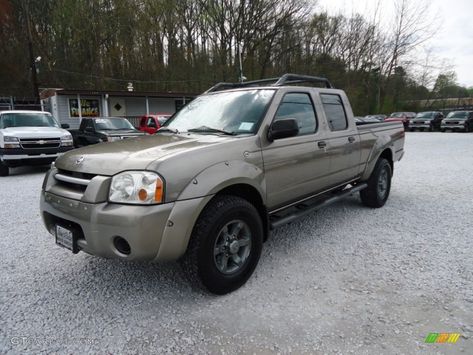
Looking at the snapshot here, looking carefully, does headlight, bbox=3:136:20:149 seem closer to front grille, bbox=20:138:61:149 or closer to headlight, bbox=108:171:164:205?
front grille, bbox=20:138:61:149

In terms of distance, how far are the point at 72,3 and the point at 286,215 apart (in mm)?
29826

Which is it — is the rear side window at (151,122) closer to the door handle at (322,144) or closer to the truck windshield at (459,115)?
the door handle at (322,144)

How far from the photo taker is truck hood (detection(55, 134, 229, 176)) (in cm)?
246

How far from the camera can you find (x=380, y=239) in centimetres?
399

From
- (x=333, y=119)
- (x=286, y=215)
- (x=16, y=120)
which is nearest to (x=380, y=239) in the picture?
(x=286, y=215)

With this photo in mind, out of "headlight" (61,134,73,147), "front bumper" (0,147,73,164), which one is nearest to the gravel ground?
"front bumper" (0,147,73,164)

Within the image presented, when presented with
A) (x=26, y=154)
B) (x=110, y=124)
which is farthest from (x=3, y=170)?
(x=110, y=124)

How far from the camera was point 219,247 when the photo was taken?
279 centimetres

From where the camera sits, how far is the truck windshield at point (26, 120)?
372 inches

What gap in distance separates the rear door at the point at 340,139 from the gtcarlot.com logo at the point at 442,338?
2.18 meters

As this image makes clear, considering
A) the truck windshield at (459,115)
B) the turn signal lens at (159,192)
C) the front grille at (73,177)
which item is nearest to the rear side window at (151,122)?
the front grille at (73,177)

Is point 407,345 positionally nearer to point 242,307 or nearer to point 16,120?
point 242,307

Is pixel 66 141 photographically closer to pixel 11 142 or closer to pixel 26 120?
pixel 11 142

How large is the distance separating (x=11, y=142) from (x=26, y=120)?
1.65 metres
